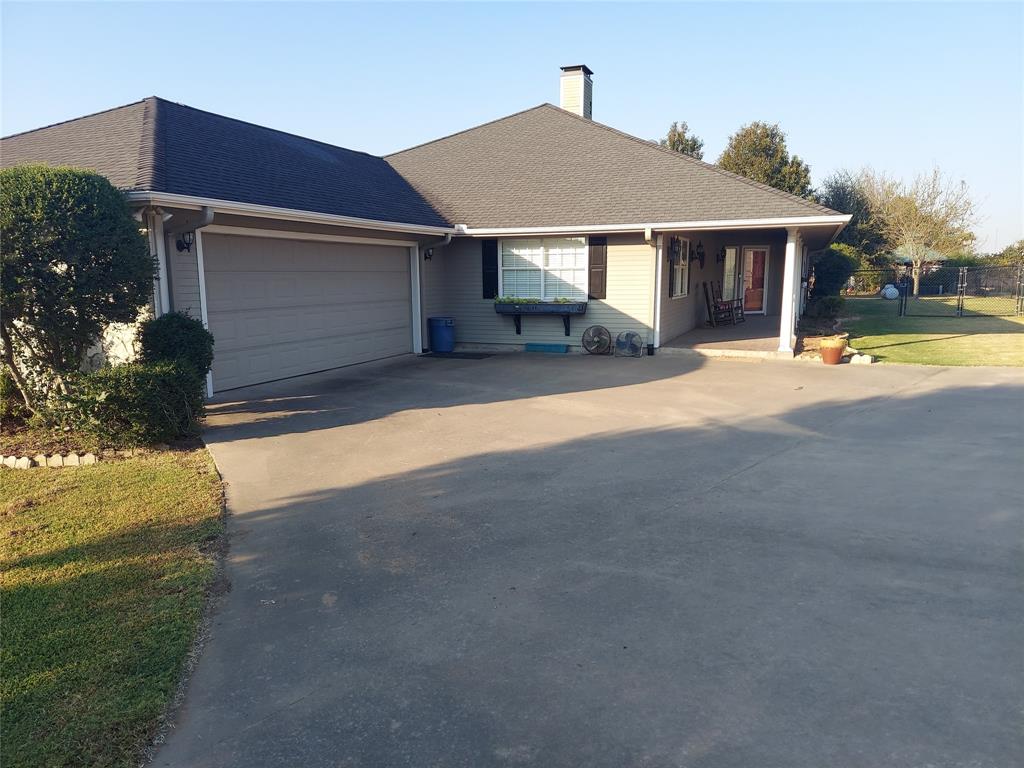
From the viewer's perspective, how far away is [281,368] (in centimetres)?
1109

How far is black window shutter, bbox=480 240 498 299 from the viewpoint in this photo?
1524 centimetres

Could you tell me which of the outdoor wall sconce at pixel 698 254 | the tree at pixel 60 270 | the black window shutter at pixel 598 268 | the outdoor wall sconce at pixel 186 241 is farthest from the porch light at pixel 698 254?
the tree at pixel 60 270

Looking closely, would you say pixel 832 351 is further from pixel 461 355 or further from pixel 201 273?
pixel 201 273

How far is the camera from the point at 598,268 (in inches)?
569

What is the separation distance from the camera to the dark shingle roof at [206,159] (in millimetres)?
9250

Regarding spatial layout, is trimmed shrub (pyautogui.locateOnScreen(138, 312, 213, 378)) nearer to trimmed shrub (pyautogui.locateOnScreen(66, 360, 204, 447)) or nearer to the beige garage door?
trimmed shrub (pyautogui.locateOnScreen(66, 360, 204, 447))

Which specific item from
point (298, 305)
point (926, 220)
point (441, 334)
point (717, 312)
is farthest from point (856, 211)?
point (298, 305)

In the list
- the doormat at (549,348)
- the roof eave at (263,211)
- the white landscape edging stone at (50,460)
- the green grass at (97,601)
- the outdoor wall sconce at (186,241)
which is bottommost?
the green grass at (97,601)

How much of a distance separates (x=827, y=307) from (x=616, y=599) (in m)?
19.2

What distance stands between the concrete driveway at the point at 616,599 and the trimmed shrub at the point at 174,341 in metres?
0.96

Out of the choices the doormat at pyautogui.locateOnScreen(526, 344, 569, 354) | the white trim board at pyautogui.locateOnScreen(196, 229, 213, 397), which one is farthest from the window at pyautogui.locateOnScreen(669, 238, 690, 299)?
the white trim board at pyautogui.locateOnScreen(196, 229, 213, 397)

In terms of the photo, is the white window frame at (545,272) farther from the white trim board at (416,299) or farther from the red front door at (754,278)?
the red front door at (754,278)

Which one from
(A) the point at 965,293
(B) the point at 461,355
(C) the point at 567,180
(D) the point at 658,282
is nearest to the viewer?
(D) the point at 658,282

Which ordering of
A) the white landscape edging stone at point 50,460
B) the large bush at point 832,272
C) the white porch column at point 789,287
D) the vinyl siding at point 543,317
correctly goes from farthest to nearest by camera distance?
1. the large bush at point 832,272
2. the vinyl siding at point 543,317
3. the white porch column at point 789,287
4. the white landscape edging stone at point 50,460
